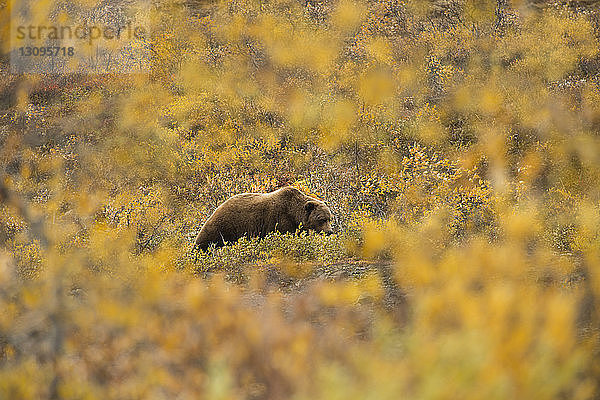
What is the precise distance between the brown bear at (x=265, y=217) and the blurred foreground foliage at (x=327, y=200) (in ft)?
1.25

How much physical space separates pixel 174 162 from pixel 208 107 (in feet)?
12.8

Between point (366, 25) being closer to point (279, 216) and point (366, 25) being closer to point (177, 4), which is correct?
point (177, 4)

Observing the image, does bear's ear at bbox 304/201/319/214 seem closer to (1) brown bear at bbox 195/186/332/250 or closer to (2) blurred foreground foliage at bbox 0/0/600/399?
(1) brown bear at bbox 195/186/332/250

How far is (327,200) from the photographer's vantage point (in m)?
9.81

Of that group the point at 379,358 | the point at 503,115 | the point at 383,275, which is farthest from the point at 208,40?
the point at 379,358

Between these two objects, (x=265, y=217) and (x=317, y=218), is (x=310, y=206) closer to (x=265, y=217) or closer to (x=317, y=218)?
(x=317, y=218)

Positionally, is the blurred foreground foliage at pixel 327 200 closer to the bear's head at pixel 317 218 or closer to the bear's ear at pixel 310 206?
the bear's head at pixel 317 218

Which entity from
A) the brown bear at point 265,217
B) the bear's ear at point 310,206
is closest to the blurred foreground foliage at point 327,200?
the brown bear at point 265,217

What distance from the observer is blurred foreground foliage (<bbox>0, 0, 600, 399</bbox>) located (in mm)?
1830

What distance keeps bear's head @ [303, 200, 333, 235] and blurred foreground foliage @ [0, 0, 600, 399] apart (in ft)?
1.37

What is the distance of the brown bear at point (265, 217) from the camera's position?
7941mm

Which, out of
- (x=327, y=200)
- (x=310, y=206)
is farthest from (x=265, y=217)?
(x=327, y=200)

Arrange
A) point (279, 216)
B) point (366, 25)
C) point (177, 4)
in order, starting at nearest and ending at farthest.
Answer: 1. point (279, 216)
2. point (366, 25)
3. point (177, 4)

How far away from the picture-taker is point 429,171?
32.1 feet
